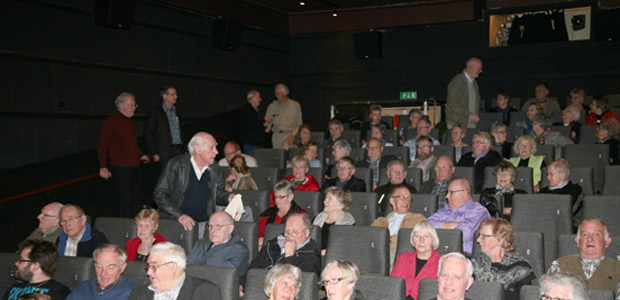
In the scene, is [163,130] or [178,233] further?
[163,130]

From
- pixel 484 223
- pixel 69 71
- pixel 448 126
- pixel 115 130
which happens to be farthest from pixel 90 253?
pixel 448 126

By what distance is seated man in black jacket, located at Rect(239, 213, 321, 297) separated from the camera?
362 centimetres

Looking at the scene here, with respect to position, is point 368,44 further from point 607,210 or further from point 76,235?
point 76,235

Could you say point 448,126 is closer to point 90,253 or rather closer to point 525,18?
point 525,18

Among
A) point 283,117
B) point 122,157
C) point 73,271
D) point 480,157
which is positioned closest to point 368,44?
point 283,117

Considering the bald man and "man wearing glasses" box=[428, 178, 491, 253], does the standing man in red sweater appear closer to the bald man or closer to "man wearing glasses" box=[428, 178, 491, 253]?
the bald man

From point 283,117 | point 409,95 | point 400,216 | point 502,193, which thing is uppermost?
point 409,95

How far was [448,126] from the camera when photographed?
753 cm

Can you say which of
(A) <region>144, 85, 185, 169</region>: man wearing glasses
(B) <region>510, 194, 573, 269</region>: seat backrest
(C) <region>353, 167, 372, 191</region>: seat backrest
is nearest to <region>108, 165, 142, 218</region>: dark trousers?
(A) <region>144, 85, 185, 169</region>: man wearing glasses

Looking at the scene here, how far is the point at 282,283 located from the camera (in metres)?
2.90

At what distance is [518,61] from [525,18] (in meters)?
0.76

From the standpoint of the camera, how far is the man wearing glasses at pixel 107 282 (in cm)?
324

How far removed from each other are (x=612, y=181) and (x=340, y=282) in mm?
3037

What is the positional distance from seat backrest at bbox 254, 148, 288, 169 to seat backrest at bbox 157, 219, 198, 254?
2.62m
